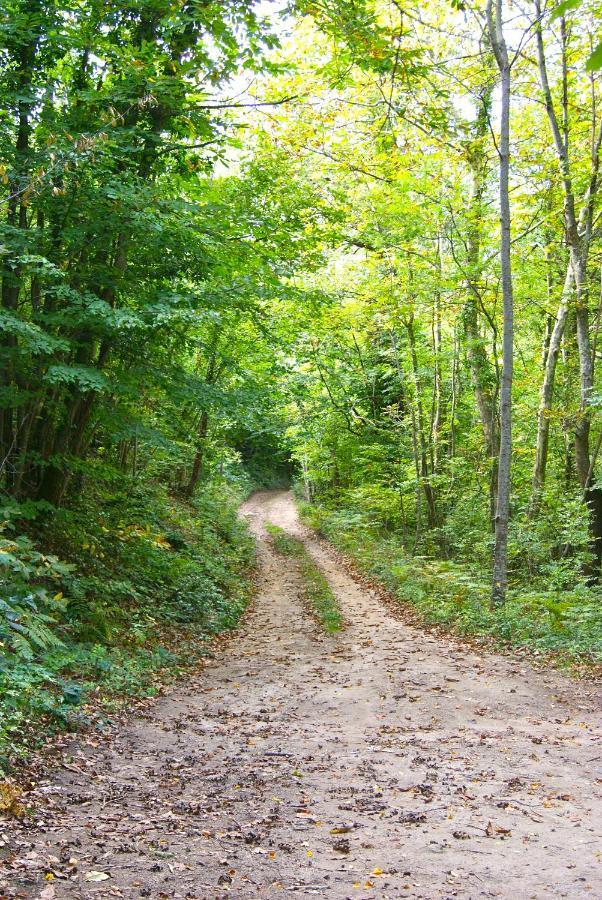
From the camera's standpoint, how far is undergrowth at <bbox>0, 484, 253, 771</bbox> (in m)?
5.38

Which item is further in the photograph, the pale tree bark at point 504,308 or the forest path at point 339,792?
the pale tree bark at point 504,308

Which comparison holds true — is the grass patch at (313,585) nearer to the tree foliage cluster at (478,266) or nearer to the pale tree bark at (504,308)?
the tree foliage cluster at (478,266)

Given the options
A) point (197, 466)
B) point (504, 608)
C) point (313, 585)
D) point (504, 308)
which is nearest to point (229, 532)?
point (197, 466)

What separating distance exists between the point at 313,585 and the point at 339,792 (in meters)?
11.6

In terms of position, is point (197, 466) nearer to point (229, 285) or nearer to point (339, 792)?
point (229, 285)

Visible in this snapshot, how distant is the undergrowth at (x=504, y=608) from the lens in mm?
9500

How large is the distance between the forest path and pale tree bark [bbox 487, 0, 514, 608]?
7.82ft

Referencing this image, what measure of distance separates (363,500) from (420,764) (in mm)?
18662

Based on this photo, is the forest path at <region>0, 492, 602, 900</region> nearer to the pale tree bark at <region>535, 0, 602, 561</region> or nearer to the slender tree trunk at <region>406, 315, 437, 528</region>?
the pale tree bark at <region>535, 0, 602, 561</region>

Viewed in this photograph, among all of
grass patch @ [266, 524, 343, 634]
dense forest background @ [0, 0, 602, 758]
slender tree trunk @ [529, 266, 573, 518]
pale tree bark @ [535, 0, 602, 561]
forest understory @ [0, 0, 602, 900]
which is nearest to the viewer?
forest understory @ [0, 0, 602, 900]

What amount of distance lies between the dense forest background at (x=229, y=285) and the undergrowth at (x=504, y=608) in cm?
6

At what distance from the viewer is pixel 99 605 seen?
929cm

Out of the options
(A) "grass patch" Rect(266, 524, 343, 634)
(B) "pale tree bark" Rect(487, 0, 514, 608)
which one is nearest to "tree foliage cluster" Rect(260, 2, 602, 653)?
(B) "pale tree bark" Rect(487, 0, 514, 608)

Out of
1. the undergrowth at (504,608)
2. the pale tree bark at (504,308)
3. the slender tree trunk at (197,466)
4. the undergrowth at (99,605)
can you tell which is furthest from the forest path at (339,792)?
the slender tree trunk at (197,466)
